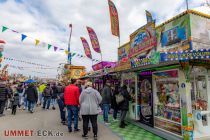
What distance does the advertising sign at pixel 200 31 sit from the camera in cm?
518

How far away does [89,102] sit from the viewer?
5.00 metres

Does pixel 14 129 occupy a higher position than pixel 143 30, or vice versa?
pixel 143 30

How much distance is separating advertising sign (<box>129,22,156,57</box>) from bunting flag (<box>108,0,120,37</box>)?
5.10 feet

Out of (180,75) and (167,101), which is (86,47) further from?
(180,75)

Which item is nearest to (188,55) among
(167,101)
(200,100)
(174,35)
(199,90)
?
(174,35)

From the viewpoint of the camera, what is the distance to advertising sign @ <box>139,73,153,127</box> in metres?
6.70

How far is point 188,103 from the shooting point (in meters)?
4.95

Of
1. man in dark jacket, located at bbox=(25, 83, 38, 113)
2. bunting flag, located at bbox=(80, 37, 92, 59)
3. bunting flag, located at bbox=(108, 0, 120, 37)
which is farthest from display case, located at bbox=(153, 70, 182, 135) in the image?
bunting flag, located at bbox=(80, 37, 92, 59)

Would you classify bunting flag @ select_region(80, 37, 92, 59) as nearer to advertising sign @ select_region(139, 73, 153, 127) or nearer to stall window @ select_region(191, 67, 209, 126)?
advertising sign @ select_region(139, 73, 153, 127)

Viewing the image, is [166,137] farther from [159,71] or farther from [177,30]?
[177,30]

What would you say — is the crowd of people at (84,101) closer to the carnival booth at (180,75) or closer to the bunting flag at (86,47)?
the carnival booth at (180,75)

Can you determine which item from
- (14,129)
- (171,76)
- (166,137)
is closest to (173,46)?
(171,76)

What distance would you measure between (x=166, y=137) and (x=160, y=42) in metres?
3.26

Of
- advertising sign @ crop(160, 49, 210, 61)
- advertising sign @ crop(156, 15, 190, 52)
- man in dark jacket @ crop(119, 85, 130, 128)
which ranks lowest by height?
man in dark jacket @ crop(119, 85, 130, 128)
